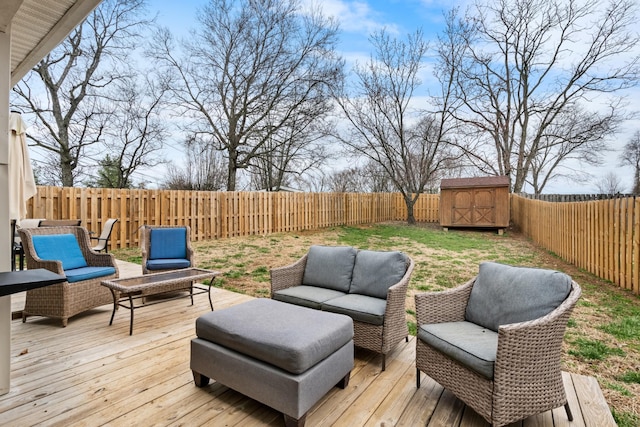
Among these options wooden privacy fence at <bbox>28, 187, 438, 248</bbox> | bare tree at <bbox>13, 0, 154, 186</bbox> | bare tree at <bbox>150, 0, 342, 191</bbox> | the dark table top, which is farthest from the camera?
bare tree at <bbox>150, 0, 342, 191</bbox>

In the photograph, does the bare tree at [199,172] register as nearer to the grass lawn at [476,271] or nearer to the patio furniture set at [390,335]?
the grass lawn at [476,271]

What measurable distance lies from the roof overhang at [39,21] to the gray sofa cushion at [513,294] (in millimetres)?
3627

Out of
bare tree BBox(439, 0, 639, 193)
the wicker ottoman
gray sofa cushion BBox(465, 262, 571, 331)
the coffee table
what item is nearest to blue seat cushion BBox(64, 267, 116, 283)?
the coffee table

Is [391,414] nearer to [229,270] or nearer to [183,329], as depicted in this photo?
[183,329]

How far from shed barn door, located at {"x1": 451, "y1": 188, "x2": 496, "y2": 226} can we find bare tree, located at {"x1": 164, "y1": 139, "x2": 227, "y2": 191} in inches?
471

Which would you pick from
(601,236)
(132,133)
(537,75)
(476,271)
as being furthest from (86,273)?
(537,75)

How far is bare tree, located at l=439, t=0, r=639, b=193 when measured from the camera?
A: 1280 centimetres

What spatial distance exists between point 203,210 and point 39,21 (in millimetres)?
7696

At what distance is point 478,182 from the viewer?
13500mm

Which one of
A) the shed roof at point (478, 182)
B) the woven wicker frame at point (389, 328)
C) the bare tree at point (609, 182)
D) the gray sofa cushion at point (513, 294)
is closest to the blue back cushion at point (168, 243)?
the woven wicker frame at point (389, 328)

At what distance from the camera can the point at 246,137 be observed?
45.1 ft

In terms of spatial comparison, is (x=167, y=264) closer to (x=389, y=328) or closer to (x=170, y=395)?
(x=170, y=395)

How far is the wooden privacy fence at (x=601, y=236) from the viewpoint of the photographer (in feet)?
14.3

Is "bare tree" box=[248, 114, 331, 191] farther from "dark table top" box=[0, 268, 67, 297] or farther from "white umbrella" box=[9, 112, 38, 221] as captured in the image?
"dark table top" box=[0, 268, 67, 297]
